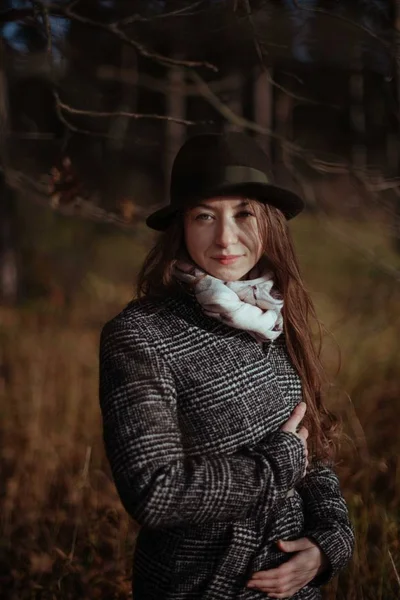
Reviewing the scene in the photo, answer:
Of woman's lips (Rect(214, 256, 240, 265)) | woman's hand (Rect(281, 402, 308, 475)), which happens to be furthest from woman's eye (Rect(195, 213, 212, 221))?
woman's hand (Rect(281, 402, 308, 475))

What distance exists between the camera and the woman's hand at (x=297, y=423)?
1792 millimetres

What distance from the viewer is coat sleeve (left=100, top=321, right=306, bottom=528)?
5.14 feet

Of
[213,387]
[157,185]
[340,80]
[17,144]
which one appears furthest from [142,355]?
[157,185]

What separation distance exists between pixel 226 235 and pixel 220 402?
396 millimetres

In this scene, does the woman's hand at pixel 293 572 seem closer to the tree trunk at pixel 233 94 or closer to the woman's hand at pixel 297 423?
the woman's hand at pixel 297 423

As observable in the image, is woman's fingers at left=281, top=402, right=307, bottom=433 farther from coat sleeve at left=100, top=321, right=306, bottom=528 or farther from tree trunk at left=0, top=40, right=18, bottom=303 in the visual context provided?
tree trunk at left=0, top=40, right=18, bottom=303

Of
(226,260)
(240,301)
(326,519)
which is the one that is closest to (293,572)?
(326,519)

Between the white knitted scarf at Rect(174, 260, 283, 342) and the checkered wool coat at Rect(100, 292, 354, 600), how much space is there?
6 centimetres

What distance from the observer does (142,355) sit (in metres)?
1.70

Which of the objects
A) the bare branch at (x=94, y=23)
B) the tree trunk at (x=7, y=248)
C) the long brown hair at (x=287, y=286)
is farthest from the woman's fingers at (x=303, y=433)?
the tree trunk at (x=7, y=248)

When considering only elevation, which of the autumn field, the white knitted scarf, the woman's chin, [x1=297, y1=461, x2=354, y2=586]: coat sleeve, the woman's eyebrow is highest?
the woman's eyebrow

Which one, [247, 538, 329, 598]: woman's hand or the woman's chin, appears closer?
[247, 538, 329, 598]: woman's hand

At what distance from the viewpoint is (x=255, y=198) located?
72.4 inches

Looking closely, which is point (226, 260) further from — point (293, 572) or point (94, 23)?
point (94, 23)
